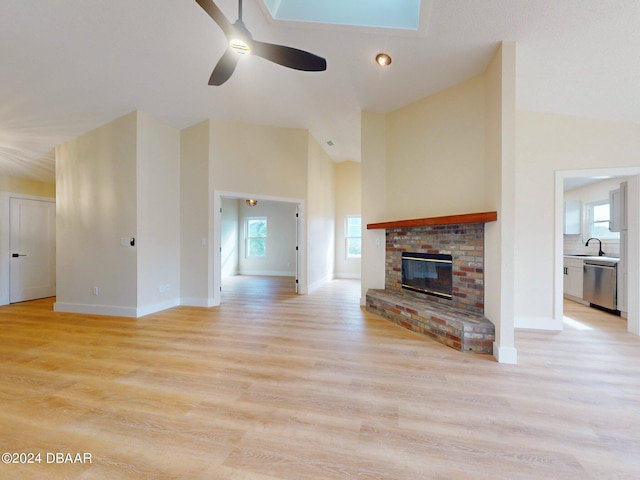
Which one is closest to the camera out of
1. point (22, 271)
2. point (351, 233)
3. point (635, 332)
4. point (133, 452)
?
point (133, 452)

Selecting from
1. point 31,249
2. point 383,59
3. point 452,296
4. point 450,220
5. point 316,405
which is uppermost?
point 383,59

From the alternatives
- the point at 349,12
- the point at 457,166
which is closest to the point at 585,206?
the point at 457,166

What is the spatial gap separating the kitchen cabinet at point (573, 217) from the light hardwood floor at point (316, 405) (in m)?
3.18

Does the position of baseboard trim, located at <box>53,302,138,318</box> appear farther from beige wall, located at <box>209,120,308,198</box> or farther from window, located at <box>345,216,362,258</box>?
window, located at <box>345,216,362,258</box>

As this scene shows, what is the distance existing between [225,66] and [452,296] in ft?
11.3

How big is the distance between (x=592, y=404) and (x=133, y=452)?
2857 millimetres

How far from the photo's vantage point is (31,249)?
543 centimetres

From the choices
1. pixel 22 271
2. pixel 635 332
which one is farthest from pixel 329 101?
pixel 22 271

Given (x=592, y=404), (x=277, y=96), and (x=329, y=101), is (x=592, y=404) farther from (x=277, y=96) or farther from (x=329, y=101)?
(x=277, y=96)

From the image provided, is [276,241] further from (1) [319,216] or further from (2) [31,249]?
(2) [31,249]

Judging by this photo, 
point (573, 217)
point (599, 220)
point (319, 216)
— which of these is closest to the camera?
point (599, 220)

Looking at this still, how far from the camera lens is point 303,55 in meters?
2.19

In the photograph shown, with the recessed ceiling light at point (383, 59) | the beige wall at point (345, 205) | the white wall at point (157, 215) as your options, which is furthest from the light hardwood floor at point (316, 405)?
the beige wall at point (345, 205)

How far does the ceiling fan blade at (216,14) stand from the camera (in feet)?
5.84
